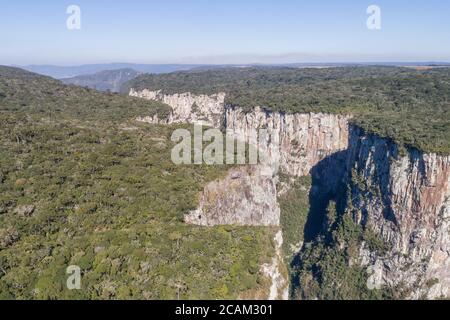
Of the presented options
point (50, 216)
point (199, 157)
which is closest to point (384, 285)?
point (199, 157)

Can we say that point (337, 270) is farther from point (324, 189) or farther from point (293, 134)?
point (293, 134)

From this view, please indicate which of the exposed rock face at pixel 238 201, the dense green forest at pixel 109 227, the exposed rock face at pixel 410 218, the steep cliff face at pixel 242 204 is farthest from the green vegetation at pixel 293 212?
the dense green forest at pixel 109 227

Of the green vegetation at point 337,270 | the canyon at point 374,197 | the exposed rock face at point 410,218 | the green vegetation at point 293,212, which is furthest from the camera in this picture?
the green vegetation at point 293,212

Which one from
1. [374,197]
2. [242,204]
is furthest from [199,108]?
[242,204]

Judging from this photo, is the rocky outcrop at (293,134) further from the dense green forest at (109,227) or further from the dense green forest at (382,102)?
the dense green forest at (109,227)
